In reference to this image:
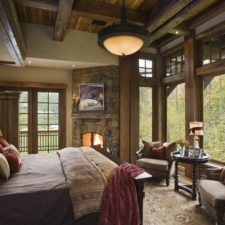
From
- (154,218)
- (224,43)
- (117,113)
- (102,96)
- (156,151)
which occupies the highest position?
(224,43)

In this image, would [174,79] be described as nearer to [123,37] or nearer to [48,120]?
[123,37]

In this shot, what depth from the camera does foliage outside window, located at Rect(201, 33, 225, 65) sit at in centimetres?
408

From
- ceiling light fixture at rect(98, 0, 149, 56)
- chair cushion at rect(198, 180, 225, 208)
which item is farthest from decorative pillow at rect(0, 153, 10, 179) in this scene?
chair cushion at rect(198, 180, 225, 208)

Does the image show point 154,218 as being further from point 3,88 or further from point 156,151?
point 3,88

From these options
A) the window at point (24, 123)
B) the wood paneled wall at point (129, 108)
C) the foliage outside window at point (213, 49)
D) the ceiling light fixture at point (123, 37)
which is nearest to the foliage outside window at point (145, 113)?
the wood paneled wall at point (129, 108)

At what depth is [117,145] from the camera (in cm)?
548

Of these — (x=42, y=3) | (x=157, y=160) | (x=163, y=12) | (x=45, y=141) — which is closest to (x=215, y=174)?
(x=157, y=160)

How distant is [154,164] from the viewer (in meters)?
4.27

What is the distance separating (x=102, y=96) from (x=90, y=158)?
272 centimetres

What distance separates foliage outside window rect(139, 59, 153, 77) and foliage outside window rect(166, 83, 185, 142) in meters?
0.72

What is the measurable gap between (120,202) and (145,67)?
173 inches

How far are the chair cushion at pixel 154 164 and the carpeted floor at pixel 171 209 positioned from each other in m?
0.39

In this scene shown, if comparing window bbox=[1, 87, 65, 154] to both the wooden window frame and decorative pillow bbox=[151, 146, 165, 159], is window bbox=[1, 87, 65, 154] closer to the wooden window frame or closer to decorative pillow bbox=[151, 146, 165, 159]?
the wooden window frame

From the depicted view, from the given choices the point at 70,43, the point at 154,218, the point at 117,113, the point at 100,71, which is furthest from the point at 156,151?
the point at 70,43
